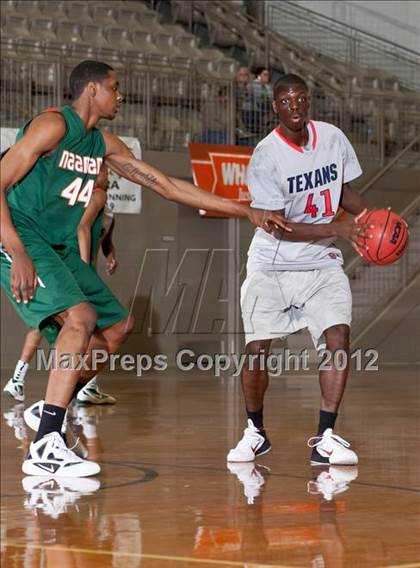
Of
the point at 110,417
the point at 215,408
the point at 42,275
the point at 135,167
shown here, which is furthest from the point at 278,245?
the point at 215,408

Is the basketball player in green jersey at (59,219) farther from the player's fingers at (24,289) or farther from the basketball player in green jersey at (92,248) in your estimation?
the basketball player in green jersey at (92,248)

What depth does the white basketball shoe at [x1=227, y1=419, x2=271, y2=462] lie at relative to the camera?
663 centimetres

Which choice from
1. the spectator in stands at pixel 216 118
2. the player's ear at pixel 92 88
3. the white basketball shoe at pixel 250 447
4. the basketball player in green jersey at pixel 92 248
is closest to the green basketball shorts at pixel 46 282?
the player's ear at pixel 92 88

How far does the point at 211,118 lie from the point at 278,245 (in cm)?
1086

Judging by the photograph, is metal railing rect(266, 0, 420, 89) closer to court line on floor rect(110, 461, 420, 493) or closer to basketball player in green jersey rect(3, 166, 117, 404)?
basketball player in green jersey rect(3, 166, 117, 404)

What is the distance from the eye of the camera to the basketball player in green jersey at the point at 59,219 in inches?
233

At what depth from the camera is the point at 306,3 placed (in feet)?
67.7

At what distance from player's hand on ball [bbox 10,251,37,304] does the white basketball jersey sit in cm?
139

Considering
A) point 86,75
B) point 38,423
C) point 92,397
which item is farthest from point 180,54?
point 86,75

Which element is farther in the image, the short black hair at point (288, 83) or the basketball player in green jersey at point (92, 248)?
the basketball player in green jersey at point (92, 248)

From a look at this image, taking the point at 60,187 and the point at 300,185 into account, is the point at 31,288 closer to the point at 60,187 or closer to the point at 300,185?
the point at 60,187

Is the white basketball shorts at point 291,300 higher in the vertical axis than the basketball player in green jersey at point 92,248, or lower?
lower

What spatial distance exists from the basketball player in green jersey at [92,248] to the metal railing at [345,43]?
8948mm

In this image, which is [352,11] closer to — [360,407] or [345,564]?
[360,407]
